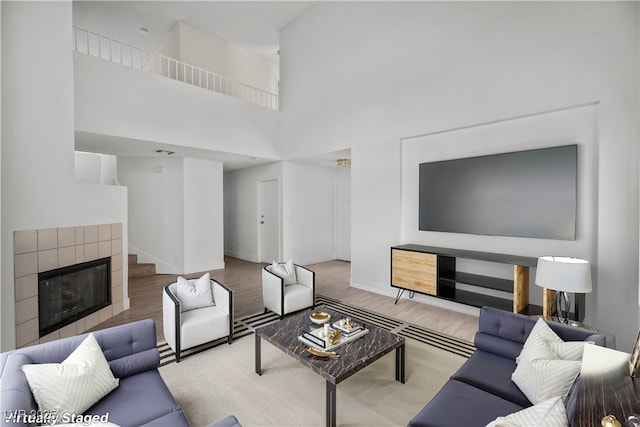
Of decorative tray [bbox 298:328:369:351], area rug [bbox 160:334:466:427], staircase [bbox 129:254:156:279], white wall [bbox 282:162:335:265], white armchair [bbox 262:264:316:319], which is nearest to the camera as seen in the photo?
area rug [bbox 160:334:466:427]

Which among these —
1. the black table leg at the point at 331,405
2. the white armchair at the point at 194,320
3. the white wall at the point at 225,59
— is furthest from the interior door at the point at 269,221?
the black table leg at the point at 331,405

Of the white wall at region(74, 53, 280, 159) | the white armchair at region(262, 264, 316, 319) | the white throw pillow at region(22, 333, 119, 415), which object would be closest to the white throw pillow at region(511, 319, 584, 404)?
the white throw pillow at region(22, 333, 119, 415)

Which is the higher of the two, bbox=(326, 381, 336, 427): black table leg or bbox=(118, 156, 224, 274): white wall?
bbox=(118, 156, 224, 274): white wall

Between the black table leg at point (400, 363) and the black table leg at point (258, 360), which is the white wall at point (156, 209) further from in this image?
the black table leg at point (400, 363)

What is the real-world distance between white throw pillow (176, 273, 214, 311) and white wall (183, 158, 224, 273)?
3.14 m

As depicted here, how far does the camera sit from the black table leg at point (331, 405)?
1.84 meters

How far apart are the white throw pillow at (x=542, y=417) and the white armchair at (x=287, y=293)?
106 inches

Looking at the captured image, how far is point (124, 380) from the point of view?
1.78 m

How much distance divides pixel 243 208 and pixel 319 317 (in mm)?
5516

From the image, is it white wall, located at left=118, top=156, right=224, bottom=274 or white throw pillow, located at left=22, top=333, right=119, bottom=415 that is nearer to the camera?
white throw pillow, located at left=22, top=333, right=119, bottom=415

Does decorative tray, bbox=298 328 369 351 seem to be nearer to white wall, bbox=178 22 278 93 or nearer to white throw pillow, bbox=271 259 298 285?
white throw pillow, bbox=271 259 298 285

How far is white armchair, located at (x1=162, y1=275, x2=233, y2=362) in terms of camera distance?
8.75 feet

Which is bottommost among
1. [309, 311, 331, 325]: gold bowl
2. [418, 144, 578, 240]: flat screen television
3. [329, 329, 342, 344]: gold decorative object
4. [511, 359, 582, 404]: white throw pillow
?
[329, 329, 342, 344]: gold decorative object

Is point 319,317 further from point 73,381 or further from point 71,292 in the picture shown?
point 71,292
